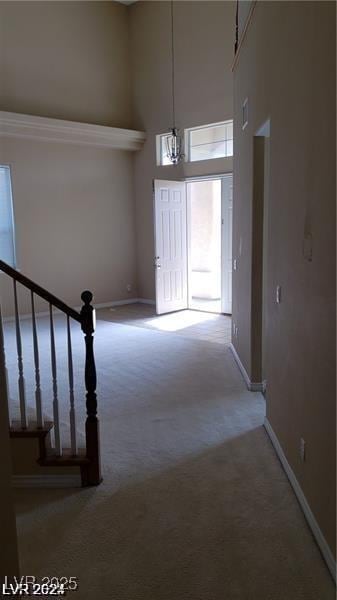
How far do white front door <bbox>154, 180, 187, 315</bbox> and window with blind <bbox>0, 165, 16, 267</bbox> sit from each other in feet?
7.69

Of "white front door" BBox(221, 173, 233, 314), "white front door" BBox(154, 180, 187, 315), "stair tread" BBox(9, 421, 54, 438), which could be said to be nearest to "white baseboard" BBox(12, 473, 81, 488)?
"stair tread" BBox(9, 421, 54, 438)

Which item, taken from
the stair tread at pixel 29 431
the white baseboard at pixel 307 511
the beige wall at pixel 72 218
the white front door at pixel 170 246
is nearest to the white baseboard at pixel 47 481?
the stair tread at pixel 29 431

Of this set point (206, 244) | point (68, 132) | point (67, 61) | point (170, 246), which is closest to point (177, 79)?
point (67, 61)

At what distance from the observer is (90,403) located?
2.72 metres

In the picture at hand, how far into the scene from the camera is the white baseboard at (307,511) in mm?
2047

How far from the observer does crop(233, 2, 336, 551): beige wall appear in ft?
6.66

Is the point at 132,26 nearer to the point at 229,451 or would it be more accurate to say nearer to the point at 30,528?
the point at 229,451

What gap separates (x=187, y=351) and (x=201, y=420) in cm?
198

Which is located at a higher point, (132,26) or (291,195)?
(132,26)

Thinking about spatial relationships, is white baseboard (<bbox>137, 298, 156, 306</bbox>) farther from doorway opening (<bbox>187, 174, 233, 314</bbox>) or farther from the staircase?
the staircase

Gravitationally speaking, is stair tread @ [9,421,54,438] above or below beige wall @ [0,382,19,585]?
below

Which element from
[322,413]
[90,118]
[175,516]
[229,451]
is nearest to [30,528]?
[175,516]

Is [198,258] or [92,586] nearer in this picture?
[92,586]

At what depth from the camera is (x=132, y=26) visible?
880 cm
